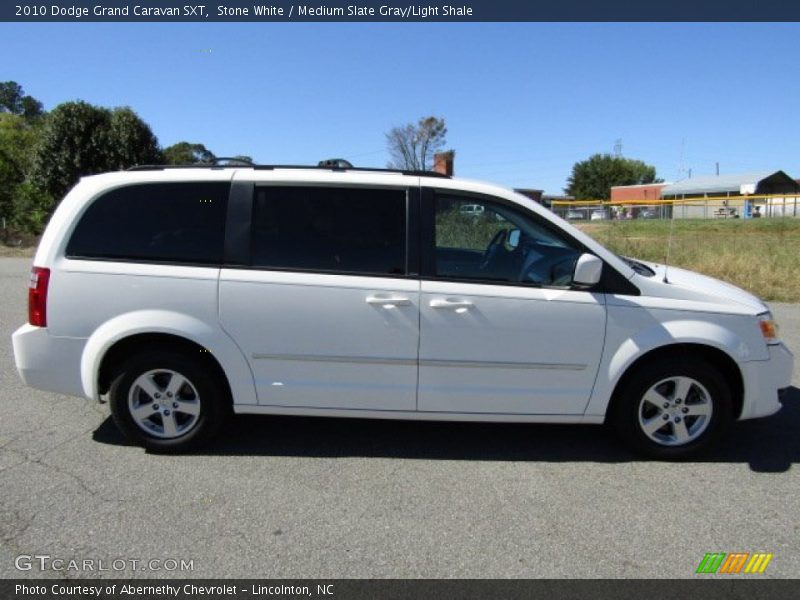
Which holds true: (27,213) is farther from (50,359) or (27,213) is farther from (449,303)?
(449,303)

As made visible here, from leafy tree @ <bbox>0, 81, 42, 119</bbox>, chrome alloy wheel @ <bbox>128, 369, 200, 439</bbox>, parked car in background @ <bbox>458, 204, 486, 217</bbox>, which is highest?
leafy tree @ <bbox>0, 81, 42, 119</bbox>

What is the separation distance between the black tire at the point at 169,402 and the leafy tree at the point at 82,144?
83.8 ft

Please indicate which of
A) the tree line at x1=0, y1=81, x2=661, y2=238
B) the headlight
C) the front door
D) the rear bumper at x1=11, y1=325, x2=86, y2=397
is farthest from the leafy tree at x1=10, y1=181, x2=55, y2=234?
the headlight

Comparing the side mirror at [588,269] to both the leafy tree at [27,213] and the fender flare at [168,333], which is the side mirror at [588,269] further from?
the leafy tree at [27,213]

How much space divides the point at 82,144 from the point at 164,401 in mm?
27678

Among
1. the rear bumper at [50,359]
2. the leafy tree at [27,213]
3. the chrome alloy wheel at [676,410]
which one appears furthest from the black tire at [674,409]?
the leafy tree at [27,213]

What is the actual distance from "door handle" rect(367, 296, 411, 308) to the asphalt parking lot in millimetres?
1050

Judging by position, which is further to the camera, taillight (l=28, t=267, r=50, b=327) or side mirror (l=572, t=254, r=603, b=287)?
taillight (l=28, t=267, r=50, b=327)

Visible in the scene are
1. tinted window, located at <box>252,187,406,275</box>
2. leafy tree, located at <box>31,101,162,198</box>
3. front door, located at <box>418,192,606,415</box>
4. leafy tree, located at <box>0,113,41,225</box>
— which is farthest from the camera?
leafy tree, located at <box>31,101,162,198</box>

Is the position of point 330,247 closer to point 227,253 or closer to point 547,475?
point 227,253

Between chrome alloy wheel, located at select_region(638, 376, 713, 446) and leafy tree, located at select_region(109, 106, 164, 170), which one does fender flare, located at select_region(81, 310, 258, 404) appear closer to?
chrome alloy wheel, located at select_region(638, 376, 713, 446)

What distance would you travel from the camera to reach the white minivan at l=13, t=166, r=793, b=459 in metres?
3.84

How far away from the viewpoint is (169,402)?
404 cm

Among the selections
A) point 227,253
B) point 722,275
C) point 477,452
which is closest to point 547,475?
point 477,452
